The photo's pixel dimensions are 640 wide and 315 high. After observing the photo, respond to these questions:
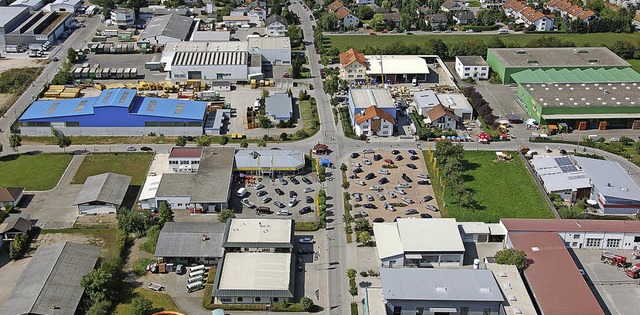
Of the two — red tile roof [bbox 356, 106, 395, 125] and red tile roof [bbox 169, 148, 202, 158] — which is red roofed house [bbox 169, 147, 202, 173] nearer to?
red tile roof [bbox 169, 148, 202, 158]

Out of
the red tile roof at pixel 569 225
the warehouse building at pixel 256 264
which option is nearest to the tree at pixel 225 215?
the warehouse building at pixel 256 264

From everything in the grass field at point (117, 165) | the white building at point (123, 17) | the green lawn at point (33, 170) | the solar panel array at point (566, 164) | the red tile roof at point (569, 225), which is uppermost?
the red tile roof at point (569, 225)

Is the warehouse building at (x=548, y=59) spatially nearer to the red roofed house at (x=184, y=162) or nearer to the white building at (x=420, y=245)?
the white building at (x=420, y=245)

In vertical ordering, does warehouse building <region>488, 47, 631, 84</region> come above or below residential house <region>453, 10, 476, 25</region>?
above

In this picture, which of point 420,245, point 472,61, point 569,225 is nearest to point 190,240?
point 420,245

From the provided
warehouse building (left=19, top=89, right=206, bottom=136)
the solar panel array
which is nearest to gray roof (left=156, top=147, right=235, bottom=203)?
warehouse building (left=19, top=89, right=206, bottom=136)

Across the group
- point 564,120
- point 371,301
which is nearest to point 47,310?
point 371,301

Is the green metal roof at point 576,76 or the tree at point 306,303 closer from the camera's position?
the tree at point 306,303

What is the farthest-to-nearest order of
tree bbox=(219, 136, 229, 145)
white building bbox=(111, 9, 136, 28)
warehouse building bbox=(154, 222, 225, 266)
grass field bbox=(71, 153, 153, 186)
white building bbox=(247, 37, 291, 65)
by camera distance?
white building bbox=(111, 9, 136, 28) → white building bbox=(247, 37, 291, 65) → tree bbox=(219, 136, 229, 145) → grass field bbox=(71, 153, 153, 186) → warehouse building bbox=(154, 222, 225, 266)
